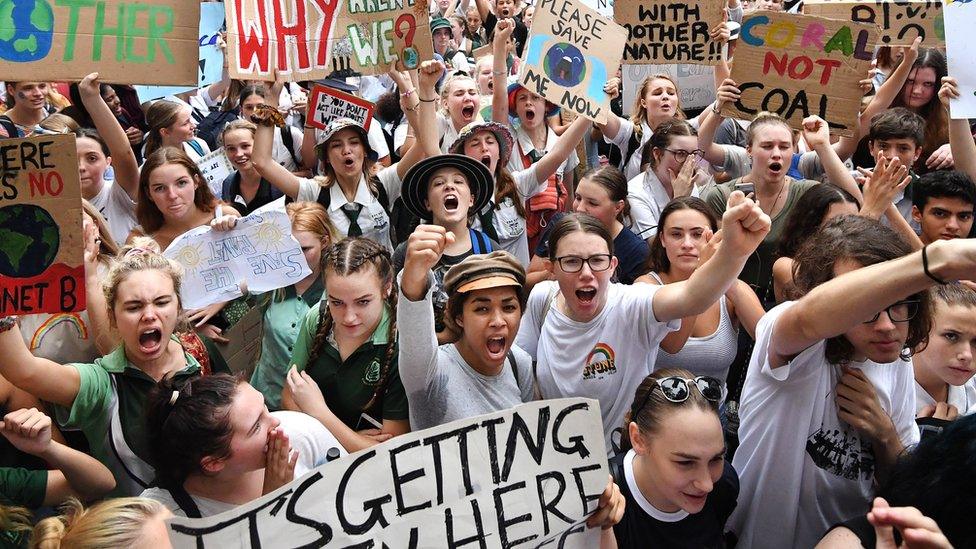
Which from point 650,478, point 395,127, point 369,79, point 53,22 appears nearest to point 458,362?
point 650,478

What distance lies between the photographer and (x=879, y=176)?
4422 millimetres

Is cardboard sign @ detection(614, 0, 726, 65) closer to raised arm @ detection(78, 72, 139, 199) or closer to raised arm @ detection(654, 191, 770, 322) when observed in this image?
raised arm @ detection(78, 72, 139, 199)

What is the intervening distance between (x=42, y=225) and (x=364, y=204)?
7.73 feet

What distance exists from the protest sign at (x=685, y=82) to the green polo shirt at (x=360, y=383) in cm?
515

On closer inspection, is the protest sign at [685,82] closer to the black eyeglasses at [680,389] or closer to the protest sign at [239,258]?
the protest sign at [239,258]

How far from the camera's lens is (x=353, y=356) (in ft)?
12.3

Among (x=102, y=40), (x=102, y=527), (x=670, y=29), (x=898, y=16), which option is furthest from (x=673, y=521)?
(x=898, y=16)

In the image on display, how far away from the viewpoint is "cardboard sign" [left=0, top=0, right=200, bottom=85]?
447cm

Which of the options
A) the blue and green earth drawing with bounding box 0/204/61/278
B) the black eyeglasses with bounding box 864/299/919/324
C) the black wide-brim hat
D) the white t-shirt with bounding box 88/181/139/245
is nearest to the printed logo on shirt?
the black eyeglasses with bounding box 864/299/919/324

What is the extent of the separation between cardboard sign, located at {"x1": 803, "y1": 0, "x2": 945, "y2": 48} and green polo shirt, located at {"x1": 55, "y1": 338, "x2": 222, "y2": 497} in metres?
4.69

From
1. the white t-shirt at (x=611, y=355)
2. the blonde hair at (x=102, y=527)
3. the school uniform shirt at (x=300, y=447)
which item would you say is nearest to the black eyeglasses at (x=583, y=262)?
the white t-shirt at (x=611, y=355)

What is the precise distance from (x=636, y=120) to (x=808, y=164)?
1.61 metres

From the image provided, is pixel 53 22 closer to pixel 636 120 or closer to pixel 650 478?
pixel 650 478

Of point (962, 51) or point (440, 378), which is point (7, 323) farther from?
point (962, 51)
